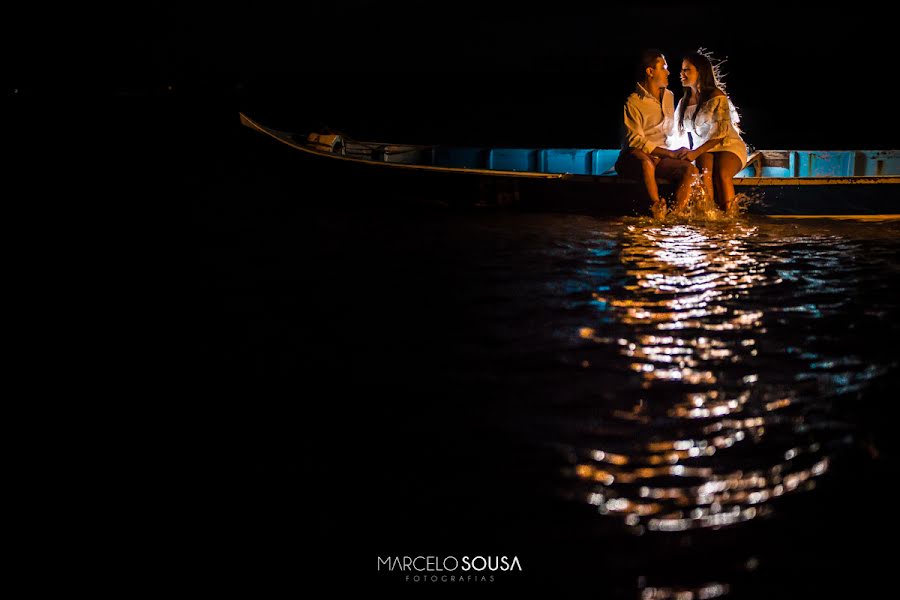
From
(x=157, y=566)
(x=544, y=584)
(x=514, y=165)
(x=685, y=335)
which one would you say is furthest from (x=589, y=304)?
(x=514, y=165)

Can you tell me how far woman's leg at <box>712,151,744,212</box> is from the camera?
425 inches

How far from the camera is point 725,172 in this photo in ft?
35.5

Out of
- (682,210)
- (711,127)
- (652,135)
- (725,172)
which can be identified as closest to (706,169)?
(725,172)

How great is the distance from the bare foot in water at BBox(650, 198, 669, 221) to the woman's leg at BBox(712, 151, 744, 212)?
0.84 m

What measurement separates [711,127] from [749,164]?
2.82 m

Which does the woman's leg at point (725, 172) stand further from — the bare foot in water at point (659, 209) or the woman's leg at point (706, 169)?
the bare foot in water at point (659, 209)

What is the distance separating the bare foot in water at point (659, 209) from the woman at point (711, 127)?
738 millimetres

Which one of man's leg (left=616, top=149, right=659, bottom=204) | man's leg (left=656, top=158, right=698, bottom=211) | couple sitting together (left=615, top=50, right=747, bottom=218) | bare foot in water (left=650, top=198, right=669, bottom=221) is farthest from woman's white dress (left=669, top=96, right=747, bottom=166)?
bare foot in water (left=650, top=198, right=669, bottom=221)

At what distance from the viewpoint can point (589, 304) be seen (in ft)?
25.2

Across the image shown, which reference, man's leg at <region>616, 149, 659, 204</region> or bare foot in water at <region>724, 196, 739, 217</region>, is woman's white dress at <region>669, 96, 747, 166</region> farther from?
man's leg at <region>616, 149, 659, 204</region>

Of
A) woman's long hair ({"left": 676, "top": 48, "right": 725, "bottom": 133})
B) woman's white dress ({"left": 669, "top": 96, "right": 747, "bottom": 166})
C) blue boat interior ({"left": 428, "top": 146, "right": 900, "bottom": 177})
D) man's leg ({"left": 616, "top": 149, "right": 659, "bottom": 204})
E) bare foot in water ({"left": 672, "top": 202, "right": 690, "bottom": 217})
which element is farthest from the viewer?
blue boat interior ({"left": 428, "top": 146, "right": 900, "bottom": 177})

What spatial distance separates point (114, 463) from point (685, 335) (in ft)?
14.6

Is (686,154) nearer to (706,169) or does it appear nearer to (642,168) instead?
(706,169)

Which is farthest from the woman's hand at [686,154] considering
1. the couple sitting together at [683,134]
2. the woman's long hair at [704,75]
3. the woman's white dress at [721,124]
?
the woman's long hair at [704,75]
